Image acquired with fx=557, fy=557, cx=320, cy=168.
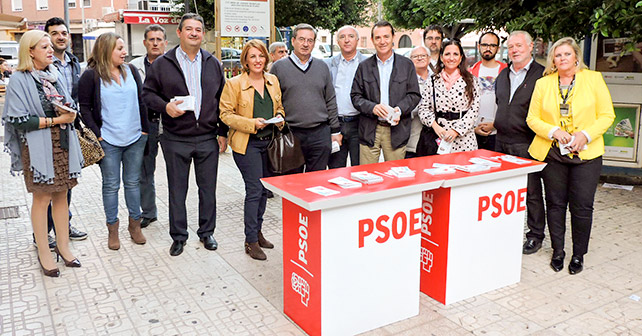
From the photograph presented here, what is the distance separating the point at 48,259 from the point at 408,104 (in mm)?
3204

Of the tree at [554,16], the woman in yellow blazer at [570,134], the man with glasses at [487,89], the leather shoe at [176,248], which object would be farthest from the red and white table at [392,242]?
the tree at [554,16]

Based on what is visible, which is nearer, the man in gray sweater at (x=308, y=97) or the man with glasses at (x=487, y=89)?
the man in gray sweater at (x=308, y=97)

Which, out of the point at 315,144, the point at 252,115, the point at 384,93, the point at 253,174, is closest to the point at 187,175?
the point at 253,174

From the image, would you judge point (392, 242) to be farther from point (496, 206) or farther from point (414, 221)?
point (496, 206)

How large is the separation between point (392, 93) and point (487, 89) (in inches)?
41.2

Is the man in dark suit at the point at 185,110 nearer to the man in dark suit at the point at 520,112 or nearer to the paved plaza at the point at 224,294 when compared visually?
the paved plaza at the point at 224,294

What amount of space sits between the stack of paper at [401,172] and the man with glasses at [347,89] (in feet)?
4.82

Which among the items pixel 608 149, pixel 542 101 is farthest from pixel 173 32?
pixel 542 101

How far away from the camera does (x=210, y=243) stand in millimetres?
4934

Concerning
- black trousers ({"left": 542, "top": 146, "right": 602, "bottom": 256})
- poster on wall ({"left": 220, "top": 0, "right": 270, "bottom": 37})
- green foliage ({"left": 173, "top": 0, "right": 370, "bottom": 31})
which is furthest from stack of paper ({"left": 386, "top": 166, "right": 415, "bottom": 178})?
green foliage ({"left": 173, "top": 0, "right": 370, "bottom": 31})

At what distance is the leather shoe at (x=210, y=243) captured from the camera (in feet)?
16.1

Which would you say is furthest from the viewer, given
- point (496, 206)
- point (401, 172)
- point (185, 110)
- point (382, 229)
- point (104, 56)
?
point (104, 56)

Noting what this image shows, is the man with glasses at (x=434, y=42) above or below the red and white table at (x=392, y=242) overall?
above

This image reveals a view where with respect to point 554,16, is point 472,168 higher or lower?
lower
